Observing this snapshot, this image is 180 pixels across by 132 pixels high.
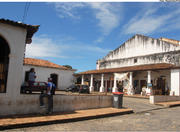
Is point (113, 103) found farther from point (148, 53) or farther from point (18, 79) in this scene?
point (148, 53)

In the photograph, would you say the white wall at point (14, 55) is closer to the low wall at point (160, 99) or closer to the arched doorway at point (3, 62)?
the arched doorway at point (3, 62)

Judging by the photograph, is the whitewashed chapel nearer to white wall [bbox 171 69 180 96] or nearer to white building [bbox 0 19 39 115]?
white wall [bbox 171 69 180 96]

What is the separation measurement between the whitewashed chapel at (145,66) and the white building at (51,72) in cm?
305

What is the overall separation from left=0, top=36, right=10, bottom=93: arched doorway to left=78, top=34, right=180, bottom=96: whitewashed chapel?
9.57m

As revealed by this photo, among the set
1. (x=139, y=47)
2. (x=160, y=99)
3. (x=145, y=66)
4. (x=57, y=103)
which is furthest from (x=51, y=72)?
(x=57, y=103)

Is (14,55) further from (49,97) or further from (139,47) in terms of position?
(139,47)

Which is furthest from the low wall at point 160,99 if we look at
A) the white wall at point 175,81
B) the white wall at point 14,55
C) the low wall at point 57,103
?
the white wall at point 14,55

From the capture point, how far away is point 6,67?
7215mm

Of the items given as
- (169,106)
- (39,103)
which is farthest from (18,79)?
(169,106)

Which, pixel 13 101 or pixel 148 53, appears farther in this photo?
pixel 148 53

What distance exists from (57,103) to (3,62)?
3033 millimetres

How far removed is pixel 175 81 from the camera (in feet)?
58.1

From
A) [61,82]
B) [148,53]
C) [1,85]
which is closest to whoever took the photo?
[1,85]

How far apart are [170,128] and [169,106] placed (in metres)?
6.98
